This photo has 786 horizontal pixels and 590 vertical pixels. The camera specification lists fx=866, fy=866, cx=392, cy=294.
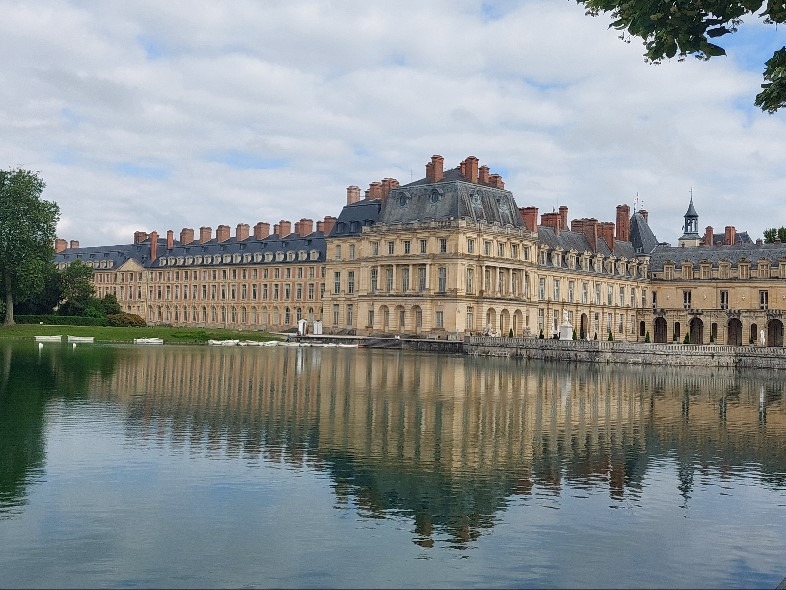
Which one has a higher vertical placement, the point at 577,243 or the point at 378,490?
the point at 577,243

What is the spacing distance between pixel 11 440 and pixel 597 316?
266 ft

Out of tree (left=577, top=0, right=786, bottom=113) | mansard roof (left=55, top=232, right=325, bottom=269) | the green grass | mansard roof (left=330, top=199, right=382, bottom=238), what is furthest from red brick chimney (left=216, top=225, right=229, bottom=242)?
tree (left=577, top=0, right=786, bottom=113)

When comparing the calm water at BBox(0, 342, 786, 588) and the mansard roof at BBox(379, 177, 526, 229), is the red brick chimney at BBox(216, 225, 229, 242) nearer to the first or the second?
the mansard roof at BBox(379, 177, 526, 229)

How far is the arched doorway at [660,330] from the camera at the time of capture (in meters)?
95.4

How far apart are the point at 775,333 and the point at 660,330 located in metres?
12.6

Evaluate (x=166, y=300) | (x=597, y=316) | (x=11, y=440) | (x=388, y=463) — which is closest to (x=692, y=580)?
(x=388, y=463)

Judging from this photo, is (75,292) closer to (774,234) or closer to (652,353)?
(652,353)

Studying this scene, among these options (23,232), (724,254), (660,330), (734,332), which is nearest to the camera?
(23,232)

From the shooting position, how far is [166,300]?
381 feet

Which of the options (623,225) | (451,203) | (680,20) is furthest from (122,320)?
(680,20)

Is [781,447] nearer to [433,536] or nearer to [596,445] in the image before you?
[596,445]

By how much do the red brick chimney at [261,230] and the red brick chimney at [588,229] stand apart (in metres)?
38.0

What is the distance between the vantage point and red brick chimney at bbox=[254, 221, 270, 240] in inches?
4306

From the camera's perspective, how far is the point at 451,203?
78.6 m
